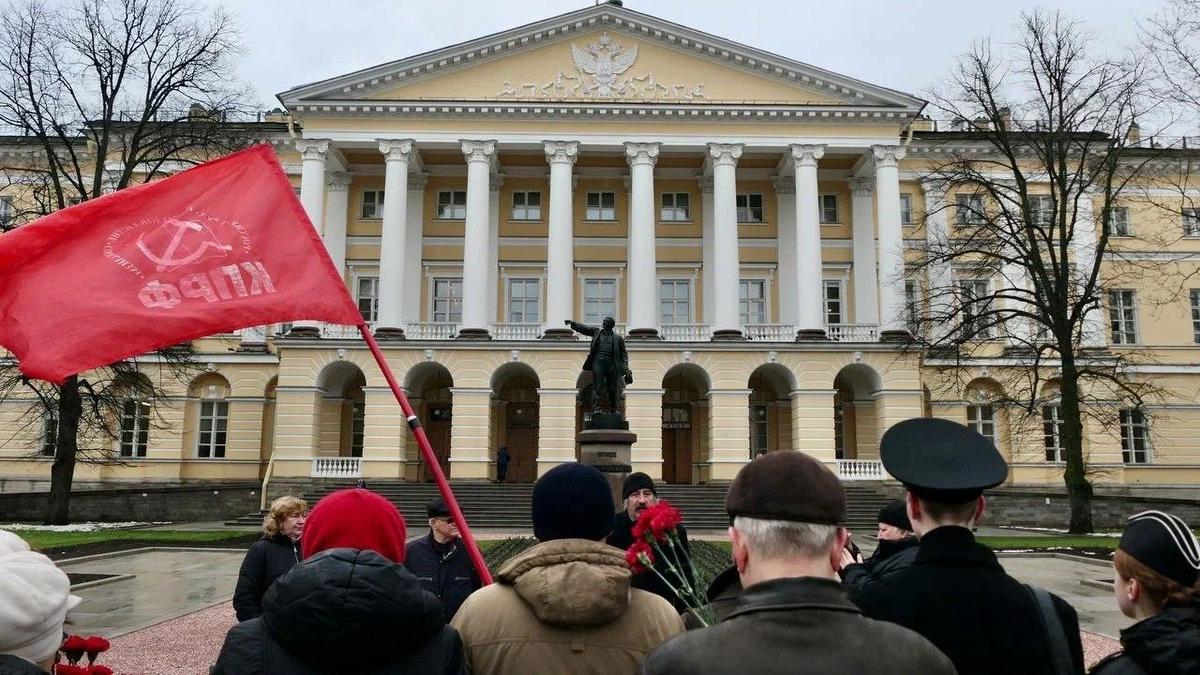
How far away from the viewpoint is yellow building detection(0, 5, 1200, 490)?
109 feet

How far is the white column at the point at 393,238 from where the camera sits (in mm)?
33500

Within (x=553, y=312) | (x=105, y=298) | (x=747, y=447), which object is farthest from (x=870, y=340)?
(x=105, y=298)

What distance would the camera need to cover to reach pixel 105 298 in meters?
4.57

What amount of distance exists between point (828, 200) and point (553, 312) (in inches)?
552

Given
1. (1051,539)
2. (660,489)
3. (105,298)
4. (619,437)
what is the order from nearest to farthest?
(105,298) → (619,437) → (1051,539) → (660,489)

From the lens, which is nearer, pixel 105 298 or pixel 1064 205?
pixel 105 298

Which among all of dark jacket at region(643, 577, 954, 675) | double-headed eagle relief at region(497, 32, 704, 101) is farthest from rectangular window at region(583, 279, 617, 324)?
dark jacket at region(643, 577, 954, 675)

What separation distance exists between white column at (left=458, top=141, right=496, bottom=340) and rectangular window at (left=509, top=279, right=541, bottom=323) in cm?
227

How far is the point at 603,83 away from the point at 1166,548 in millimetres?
34649

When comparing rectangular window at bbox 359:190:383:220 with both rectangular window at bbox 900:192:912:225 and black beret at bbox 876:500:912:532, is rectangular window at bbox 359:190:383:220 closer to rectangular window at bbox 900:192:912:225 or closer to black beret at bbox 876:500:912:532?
rectangular window at bbox 900:192:912:225

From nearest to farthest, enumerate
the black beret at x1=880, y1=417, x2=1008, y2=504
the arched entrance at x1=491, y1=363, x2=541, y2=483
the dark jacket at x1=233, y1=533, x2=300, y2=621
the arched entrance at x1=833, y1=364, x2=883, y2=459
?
the black beret at x1=880, y1=417, x2=1008, y2=504, the dark jacket at x1=233, y1=533, x2=300, y2=621, the arched entrance at x1=833, y1=364, x2=883, y2=459, the arched entrance at x1=491, y1=363, x2=541, y2=483

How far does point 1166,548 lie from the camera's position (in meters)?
2.89

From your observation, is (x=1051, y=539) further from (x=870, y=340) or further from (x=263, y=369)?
(x=263, y=369)

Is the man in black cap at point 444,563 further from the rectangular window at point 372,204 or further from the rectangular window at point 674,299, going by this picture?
the rectangular window at point 372,204
